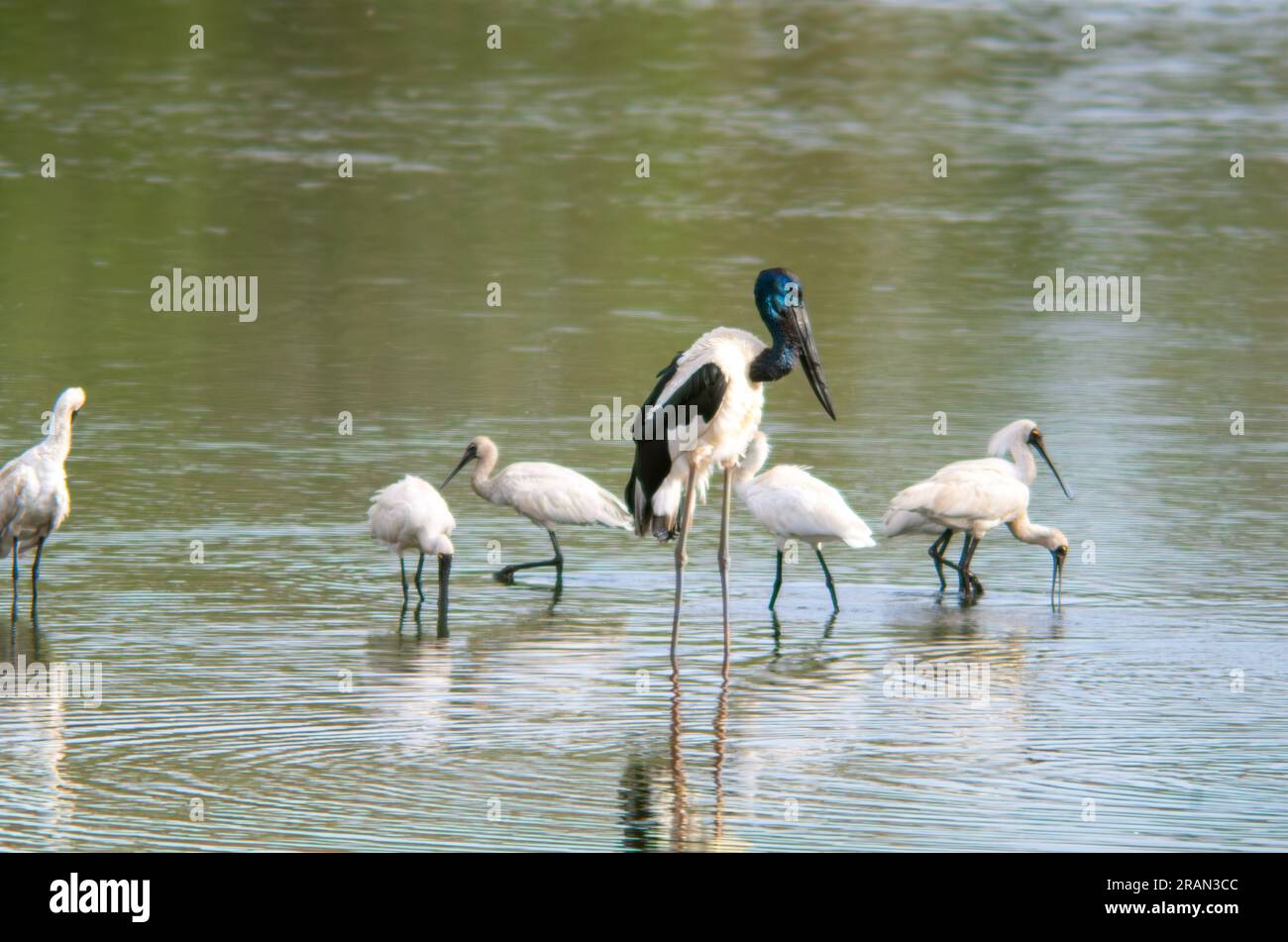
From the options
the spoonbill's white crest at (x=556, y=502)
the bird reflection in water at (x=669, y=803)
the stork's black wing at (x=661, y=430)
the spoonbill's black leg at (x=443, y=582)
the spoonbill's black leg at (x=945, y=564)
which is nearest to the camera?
the bird reflection in water at (x=669, y=803)

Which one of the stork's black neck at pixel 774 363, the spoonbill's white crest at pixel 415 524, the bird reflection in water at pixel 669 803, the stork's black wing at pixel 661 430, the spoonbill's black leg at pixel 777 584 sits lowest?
the bird reflection in water at pixel 669 803

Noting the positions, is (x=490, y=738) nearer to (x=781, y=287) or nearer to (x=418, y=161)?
(x=781, y=287)

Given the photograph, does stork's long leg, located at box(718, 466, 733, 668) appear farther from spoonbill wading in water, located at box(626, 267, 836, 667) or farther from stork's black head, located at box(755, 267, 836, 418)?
stork's black head, located at box(755, 267, 836, 418)

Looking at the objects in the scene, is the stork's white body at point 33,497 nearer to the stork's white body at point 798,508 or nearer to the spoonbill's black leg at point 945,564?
the stork's white body at point 798,508

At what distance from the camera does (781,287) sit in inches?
434

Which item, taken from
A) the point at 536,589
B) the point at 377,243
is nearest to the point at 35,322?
the point at 377,243

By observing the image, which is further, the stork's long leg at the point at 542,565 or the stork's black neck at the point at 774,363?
the stork's long leg at the point at 542,565

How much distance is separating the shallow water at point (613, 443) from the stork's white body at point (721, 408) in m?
0.87

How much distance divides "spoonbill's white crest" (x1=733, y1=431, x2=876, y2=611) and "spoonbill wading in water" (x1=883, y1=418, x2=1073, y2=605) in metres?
0.37

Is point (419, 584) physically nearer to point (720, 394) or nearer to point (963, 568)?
point (720, 394)

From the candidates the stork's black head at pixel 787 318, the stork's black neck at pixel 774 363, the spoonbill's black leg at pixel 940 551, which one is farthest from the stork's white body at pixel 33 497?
the spoonbill's black leg at pixel 940 551

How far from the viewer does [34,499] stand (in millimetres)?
11109

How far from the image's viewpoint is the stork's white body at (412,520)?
11.7m

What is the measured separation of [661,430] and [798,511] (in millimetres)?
1139
